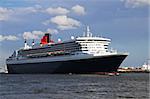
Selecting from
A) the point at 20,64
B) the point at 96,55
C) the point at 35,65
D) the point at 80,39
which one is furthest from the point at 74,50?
the point at 20,64

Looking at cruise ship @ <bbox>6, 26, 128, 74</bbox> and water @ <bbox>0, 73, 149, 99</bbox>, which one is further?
cruise ship @ <bbox>6, 26, 128, 74</bbox>

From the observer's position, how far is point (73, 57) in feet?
229

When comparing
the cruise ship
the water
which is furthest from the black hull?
the water

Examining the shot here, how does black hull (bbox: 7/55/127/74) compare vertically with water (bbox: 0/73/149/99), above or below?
above

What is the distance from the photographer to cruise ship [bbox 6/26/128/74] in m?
66.7

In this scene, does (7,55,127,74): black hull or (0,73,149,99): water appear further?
(7,55,127,74): black hull

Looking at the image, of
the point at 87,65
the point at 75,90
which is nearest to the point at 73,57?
the point at 87,65

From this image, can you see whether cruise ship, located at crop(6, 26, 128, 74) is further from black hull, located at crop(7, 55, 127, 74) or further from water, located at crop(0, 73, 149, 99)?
water, located at crop(0, 73, 149, 99)

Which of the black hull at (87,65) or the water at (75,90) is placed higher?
the black hull at (87,65)

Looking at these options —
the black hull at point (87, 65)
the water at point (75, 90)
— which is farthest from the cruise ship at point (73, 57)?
the water at point (75, 90)

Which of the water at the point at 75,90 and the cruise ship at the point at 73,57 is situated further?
the cruise ship at the point at 73,57

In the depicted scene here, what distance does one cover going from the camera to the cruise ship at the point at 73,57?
Answer: 66.7 meters

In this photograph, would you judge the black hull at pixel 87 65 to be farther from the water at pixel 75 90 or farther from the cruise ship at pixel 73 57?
the water at pixel 75 90

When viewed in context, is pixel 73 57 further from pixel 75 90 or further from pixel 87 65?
pixel 75 90
